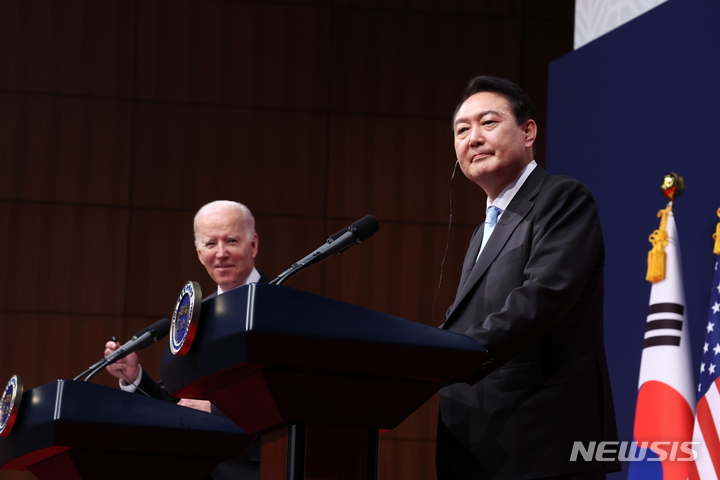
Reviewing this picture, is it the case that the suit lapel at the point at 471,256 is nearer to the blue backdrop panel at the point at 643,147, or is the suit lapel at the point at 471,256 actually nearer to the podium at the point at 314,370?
the podium at the point at 314,370

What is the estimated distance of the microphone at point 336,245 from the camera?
5.18 feet

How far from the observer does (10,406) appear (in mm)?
1908

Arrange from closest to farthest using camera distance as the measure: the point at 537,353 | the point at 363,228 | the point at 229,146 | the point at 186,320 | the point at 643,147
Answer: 1. the point at 186,320
2. the point at 537,353
3. the point at 363,228
4. the point at 643,147
5. the point at 229,146

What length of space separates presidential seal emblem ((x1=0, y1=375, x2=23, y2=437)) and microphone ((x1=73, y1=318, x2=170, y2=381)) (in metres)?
0.15

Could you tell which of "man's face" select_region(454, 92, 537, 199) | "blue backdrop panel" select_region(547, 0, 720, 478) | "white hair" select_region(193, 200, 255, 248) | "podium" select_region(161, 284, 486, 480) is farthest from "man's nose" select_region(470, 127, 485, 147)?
"white hair" select_region(193, 200, 255, 248)

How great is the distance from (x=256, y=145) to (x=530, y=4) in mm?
2168

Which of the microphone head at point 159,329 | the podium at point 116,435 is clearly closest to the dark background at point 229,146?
the microphone head at point 159,329

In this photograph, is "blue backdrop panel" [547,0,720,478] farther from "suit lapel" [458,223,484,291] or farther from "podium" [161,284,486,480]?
"podium" [161,284,486,480]

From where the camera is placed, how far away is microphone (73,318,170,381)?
2.09m

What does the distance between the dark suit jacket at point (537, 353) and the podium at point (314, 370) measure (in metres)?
0.20

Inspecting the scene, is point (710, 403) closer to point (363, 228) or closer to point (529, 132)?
point (529, 132)

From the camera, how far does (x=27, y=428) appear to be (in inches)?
72.6

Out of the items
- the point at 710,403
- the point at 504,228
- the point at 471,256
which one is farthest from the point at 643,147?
the point at 504,228

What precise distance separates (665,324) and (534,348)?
145 cm
